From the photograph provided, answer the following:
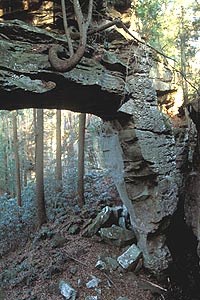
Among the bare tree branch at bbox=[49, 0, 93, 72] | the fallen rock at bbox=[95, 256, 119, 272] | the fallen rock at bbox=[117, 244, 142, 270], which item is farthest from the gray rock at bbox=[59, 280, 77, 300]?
the bare tree branch at bbox=[49, 0, 93, 72]

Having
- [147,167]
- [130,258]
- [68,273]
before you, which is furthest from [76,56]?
[130,258]

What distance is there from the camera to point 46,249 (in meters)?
8.87

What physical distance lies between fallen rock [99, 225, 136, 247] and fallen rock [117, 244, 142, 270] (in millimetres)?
271

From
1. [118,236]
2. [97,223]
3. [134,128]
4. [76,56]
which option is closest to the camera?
[76,56]

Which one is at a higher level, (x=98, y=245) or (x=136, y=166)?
(x=136, y=166)

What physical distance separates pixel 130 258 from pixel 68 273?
1702 millimetres

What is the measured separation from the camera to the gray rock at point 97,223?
9055 mm

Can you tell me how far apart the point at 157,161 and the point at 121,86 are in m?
2.25

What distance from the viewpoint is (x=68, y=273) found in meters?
7.64

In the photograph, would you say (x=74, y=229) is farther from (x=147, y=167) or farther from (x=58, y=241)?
(x=147, y=167)

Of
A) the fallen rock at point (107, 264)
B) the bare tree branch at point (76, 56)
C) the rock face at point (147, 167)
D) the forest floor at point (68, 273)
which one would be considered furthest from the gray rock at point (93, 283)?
the bare tree branch at point (76, 56)

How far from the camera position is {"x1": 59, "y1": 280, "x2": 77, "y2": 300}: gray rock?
6.90 meters

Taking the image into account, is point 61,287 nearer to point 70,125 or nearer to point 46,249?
point 46,249

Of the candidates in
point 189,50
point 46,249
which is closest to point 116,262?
point 46,249
